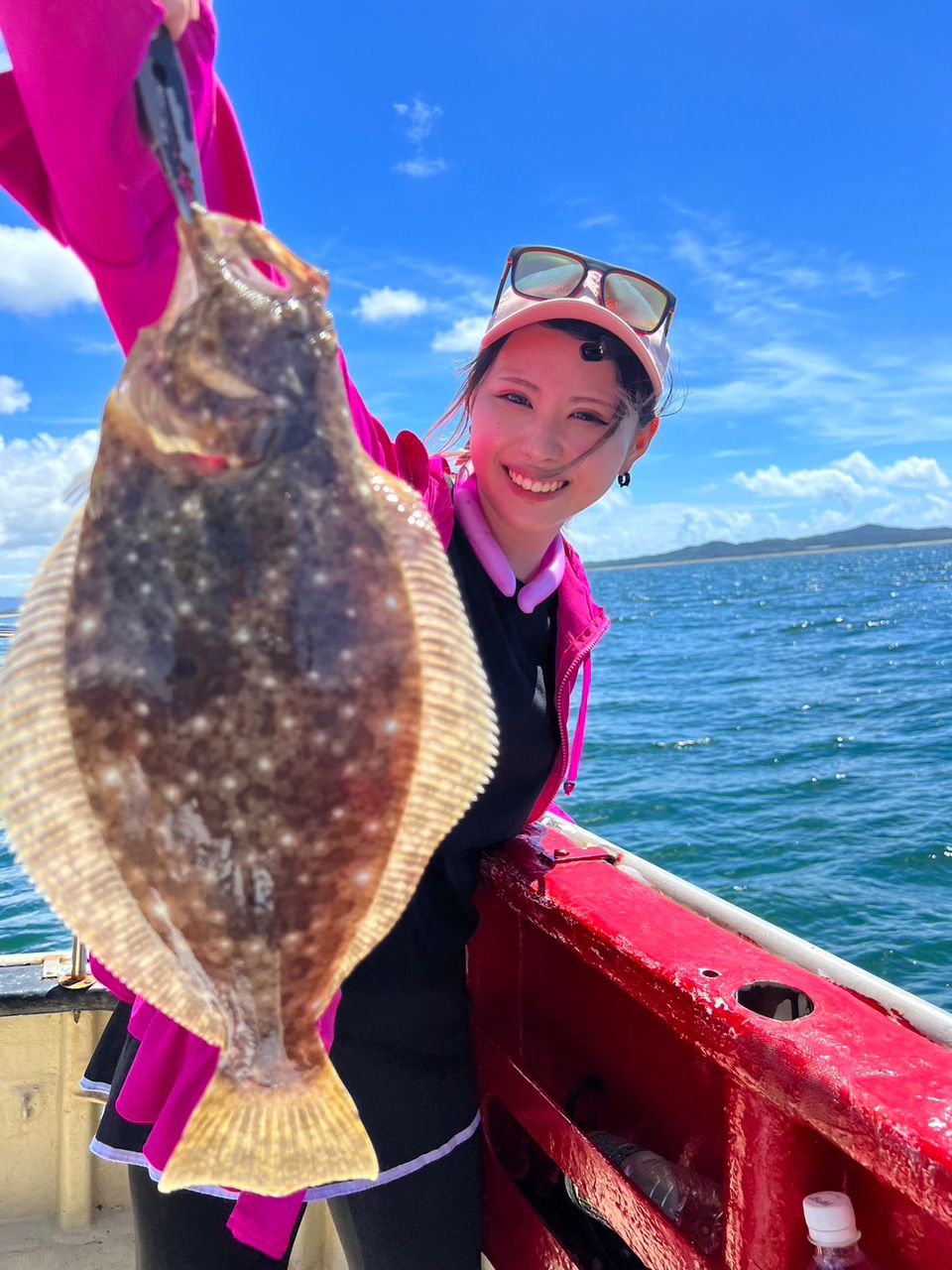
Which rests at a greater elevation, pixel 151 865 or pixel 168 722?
pixel 168 722

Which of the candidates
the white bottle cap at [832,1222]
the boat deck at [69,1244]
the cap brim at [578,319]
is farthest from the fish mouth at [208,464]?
the boat deck at [69,1244]

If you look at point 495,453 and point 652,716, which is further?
point 652,716

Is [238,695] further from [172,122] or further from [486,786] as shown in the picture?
[486,786]

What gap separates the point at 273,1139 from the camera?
1.51 metres

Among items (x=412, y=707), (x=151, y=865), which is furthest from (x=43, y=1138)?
(x=412, y=707)

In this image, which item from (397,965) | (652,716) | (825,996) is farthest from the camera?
(652,716)

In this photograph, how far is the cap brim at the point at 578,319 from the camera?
2523 mm

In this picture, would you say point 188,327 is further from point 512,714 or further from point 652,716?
point 652,716

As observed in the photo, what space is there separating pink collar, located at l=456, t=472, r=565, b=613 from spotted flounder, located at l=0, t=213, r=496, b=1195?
110 cm

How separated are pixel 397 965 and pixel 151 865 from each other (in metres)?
1.25

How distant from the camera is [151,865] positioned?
4.83 ft

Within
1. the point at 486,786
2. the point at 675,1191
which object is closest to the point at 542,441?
the point at 486,786

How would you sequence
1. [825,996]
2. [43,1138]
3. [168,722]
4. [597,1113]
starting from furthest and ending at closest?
1. [43,1138]
2. [597,1113]
3. [825,996]
4. [168,722]

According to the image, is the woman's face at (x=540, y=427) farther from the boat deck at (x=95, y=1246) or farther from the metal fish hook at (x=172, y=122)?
the boat deck at (x=95, y=1246)
